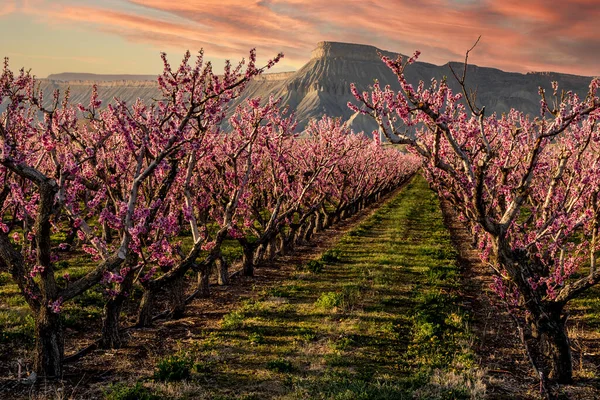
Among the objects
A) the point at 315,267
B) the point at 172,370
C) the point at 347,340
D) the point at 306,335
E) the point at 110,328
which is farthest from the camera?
the point at 315,267

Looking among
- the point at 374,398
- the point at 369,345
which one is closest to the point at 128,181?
the point at 369,345

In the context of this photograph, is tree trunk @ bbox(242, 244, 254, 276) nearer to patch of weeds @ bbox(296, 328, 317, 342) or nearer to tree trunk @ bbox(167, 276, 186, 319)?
tree trunk @ bbox(167, 276, 186, 319)

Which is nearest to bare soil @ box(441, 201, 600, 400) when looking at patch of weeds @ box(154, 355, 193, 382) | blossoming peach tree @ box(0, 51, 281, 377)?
patch of weeds @ box(154, 355, 193, 382)

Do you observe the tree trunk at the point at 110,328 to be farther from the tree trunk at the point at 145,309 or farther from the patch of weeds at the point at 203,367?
the patch of weeds at the point at 203,367

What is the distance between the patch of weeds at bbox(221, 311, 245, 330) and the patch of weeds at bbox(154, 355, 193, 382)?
2707 millimetres

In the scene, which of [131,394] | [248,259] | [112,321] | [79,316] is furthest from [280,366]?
[248,259]

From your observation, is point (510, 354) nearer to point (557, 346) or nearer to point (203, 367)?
point (557, 346)

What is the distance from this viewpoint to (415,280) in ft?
56.1

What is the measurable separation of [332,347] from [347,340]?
0.51m

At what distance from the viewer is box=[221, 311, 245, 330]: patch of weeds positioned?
12.1m

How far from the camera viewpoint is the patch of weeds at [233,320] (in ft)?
39.6

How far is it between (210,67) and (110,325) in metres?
6.42

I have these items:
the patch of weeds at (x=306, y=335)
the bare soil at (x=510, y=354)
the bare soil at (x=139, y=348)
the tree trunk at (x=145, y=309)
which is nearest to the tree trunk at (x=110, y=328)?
the bare soil at (x=139, y=348)

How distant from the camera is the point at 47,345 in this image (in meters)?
8.78
